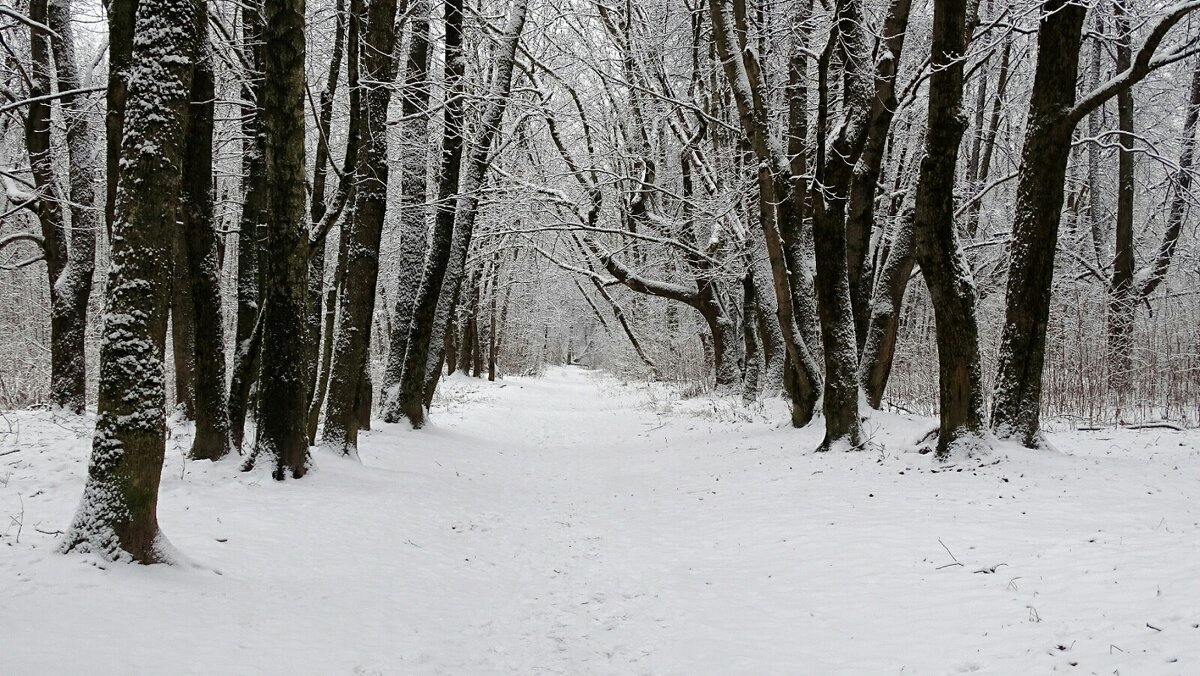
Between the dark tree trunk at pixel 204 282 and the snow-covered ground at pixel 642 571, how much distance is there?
68 centimetres

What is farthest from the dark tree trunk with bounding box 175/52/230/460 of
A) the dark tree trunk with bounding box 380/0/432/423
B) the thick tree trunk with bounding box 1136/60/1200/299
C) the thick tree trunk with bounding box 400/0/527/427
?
the thick tree trunk with bounding box 1136/60/1200/299

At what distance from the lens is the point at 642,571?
18.7 feet

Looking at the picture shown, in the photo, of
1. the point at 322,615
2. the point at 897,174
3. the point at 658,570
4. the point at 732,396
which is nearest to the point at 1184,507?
the point at 658,570

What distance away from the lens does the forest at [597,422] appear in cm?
397

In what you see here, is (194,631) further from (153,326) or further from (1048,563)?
(1048,563)

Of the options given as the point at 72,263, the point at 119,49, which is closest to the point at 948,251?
the point at 119,49

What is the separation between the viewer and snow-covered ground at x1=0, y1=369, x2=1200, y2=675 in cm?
347

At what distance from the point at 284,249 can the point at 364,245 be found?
8.00ft

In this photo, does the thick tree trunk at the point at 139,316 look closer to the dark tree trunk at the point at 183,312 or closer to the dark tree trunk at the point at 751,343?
the dark tree trunk at the point at 183,312

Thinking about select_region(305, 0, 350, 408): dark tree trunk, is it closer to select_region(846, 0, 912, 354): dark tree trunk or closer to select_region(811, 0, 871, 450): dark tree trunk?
select_region(811, 0, 871, 450): dark tree trunk

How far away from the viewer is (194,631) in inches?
139

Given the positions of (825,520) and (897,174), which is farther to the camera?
(897,174)

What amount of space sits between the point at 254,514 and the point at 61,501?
1.39m

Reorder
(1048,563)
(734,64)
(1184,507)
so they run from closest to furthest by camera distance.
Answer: (1048,563), (1184,507), (734,64)
